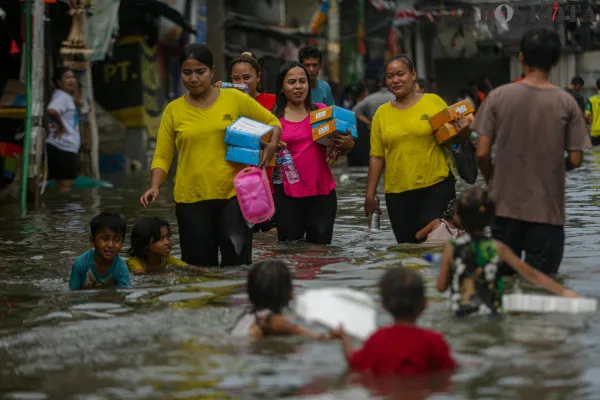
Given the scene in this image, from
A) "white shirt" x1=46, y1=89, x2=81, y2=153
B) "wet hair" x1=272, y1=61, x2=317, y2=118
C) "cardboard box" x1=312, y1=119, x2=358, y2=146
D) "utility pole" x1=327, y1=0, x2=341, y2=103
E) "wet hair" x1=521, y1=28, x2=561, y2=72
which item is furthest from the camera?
"utility pole" x1=327, y1=0, x2=341, y2=103

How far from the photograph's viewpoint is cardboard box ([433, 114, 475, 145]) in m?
9.52

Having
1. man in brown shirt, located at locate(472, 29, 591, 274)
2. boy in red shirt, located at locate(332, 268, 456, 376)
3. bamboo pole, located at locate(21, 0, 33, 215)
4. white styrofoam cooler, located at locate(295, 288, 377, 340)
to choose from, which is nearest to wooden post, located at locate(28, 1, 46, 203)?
bamboo pole, located at locate(21, 0, 33, 215)

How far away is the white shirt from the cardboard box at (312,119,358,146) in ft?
24.4

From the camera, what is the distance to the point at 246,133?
28.9ft

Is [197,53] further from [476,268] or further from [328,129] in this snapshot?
[476,268]

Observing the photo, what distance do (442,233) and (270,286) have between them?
11.7 ft

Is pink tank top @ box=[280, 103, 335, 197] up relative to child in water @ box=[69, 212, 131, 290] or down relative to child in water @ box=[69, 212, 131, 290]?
up

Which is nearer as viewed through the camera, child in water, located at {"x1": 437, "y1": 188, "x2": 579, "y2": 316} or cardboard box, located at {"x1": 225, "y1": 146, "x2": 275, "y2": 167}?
child in water, located at {"x1": 437, "y1": 188, "x2": 579, "y2": 316}

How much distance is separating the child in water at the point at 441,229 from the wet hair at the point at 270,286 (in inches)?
130

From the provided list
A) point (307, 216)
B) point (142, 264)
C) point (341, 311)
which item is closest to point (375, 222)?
point (307, 216)

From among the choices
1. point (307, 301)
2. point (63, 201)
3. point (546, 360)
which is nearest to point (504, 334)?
point (546, 360)

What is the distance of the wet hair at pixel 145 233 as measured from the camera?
917cm

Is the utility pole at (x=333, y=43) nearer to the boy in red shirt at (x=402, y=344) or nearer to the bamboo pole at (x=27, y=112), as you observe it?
the bamboo pole at (x=27, y=112)

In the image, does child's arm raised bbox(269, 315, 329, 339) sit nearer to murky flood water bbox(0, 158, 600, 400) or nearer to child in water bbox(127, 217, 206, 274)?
murky flood water bbox(0, 158, 600, 400)
